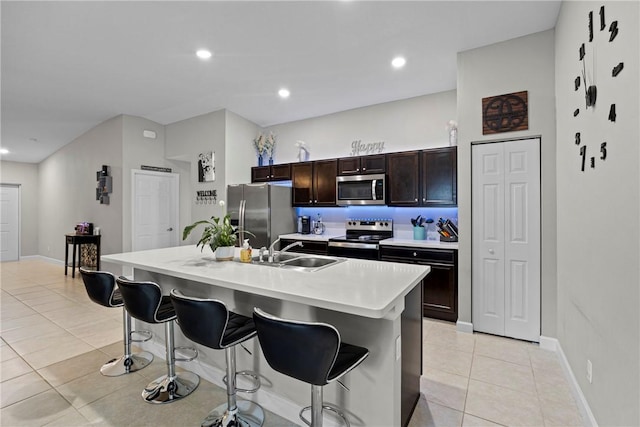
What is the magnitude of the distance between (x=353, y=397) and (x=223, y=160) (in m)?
4.33

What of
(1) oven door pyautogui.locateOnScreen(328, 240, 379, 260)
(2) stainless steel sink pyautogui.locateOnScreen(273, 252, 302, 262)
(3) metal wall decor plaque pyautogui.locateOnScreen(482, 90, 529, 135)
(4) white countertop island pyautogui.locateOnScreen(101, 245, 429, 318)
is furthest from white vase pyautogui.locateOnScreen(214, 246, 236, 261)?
(3) metal wall decor plaque pyautogui.locateOnScreen(482, 90, 529, 135)

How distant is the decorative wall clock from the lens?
1.62m

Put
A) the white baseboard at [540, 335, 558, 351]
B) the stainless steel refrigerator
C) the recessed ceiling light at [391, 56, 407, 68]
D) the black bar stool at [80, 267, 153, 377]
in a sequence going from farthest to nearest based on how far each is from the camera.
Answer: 1. the stainless steel refrigerator
2. the recessed ceiling light at [391, 56, 407, 68]
3. the white baseboard at [540, 335, 558, 351]
4. the black bar stool at [80, 267, 153, 377]

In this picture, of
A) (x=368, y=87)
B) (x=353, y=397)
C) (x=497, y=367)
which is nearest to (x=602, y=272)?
(x=497, y=367)

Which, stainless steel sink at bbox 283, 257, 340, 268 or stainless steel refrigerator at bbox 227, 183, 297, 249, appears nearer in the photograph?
stainless steel sink at bbox 283, 257, 340, 268

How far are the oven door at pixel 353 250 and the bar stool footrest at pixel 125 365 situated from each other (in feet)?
8.19

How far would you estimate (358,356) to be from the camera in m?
1.51

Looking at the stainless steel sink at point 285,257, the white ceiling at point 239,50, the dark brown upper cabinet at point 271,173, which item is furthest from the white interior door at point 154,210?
the stainless steel sink at point 285,257

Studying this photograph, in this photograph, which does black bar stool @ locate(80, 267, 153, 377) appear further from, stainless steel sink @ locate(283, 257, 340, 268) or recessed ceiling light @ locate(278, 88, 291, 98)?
recessed ceiling light @ locate(278, 88, 291, 98)

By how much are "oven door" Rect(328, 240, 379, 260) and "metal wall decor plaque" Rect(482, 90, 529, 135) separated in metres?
1.90

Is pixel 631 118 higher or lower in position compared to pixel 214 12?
lower

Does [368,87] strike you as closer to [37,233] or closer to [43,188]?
[43,188]

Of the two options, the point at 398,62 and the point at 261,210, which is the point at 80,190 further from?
the point at 398,62

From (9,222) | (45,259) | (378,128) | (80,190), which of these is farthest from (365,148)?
(9,222)
